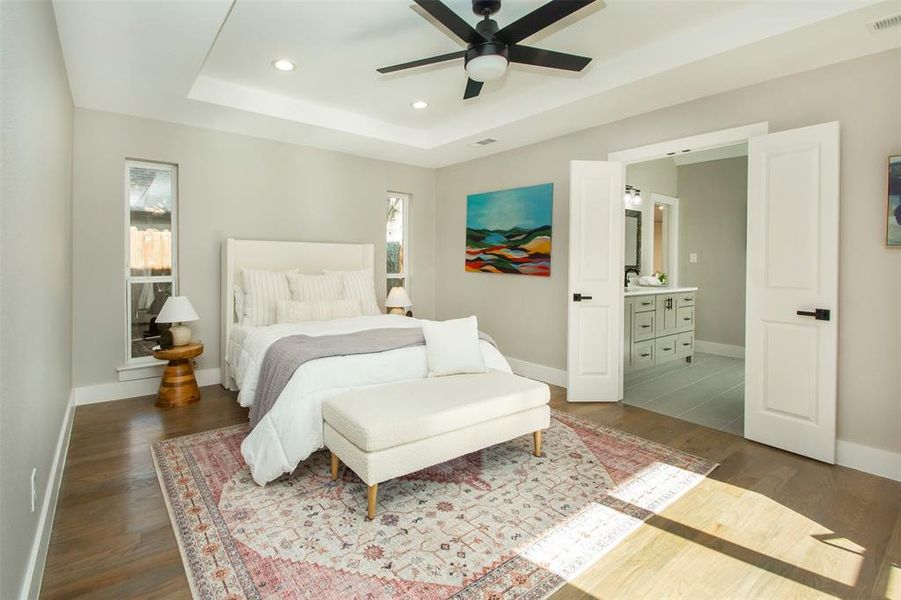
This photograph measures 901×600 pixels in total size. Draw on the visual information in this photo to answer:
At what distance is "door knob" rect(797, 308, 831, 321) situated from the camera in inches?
116

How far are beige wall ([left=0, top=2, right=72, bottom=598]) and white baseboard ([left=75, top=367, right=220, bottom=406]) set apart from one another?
1343 mm

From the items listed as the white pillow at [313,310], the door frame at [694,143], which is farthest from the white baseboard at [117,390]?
the door frame at [694,143]

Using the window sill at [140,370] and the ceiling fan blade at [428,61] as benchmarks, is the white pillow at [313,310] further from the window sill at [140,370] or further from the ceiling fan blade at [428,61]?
the ceiling fan blade at [428,61]

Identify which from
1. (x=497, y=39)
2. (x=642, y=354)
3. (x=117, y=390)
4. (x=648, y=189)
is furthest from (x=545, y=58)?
(x=117, y=390)

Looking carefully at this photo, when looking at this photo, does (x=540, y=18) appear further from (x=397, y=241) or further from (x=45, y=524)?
(x=397, y=241)

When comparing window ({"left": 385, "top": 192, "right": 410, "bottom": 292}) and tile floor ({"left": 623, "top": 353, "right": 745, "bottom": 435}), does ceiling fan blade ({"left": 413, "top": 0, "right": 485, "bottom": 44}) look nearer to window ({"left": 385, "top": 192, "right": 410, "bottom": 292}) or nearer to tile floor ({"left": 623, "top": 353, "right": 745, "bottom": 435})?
tile floor ({"left": 623, "top": 353, "right": 745, "bottom": 435})

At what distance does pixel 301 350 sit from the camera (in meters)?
2.98

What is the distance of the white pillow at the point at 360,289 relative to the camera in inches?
190

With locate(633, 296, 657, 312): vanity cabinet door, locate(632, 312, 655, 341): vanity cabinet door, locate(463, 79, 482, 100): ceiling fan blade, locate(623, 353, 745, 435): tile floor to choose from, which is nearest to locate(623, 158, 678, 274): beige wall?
locate(633, 296, 657, 312): vanity cabinet door

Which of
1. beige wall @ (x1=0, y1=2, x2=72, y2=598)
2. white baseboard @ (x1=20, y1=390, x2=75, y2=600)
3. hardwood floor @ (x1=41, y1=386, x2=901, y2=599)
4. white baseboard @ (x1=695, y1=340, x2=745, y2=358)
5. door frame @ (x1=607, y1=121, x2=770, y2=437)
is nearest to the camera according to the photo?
beige wall @ (x1=0, y1=2, x2=72, y2=598)

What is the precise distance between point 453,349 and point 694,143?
8.19 ft

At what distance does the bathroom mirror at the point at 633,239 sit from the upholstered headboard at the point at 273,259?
3312 mm

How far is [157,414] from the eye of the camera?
374 cm

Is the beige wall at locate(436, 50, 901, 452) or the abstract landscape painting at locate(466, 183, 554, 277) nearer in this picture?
the beige wall at locate(436, 50, 901, 452)
